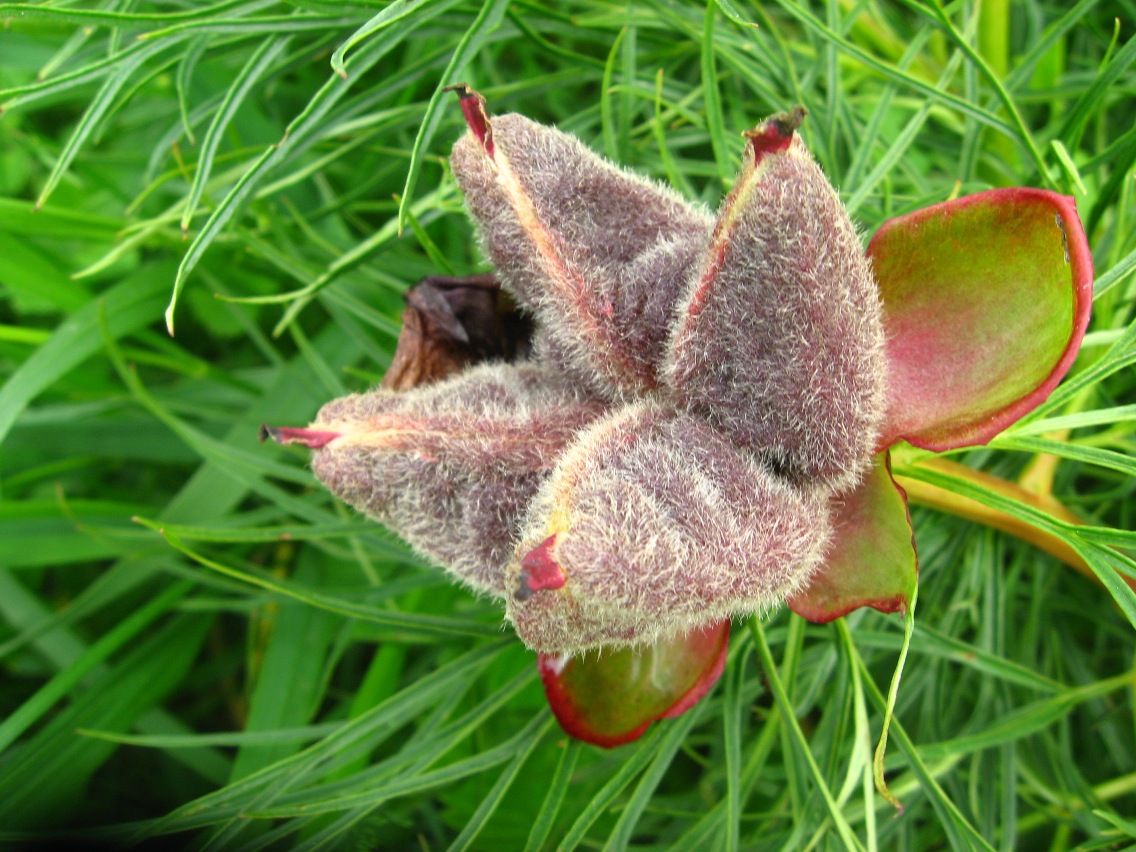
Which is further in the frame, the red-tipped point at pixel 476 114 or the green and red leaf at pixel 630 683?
the green and red leaf at pixel 630 683

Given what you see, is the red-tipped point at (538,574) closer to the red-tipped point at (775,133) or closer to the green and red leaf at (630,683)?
the green and red leaf at (630,683)

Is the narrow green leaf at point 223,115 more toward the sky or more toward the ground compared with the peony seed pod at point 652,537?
more toward the sky

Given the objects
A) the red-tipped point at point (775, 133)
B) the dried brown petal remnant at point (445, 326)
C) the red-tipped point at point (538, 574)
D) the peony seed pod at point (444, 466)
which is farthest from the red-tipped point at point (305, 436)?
the red-tipped point at point (775, 133)

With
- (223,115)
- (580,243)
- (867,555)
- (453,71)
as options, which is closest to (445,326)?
(580,243)

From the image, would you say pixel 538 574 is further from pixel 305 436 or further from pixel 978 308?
pixel 978 308

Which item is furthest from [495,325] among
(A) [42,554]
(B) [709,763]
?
(A) [42,554]

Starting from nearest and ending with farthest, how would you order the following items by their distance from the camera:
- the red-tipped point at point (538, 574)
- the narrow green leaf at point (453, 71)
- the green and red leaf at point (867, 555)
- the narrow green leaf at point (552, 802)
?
the red-tipped point at point (538, 574) < the green and red leaf at point (867, 555) < the narrow green leaf at point (453, 71) < the narrow green leaf at point (552, 802)

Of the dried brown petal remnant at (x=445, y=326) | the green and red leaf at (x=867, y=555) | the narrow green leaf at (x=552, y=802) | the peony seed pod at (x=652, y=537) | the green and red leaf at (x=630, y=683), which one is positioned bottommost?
the narrow green leaf at (x=552, y=802)
